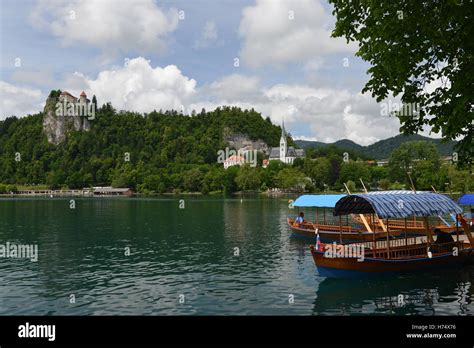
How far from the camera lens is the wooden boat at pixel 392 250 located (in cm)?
2650

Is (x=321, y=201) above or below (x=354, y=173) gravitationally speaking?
below

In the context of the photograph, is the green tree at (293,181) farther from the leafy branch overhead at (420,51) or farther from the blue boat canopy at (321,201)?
the leafy branch overhead at (420,51)

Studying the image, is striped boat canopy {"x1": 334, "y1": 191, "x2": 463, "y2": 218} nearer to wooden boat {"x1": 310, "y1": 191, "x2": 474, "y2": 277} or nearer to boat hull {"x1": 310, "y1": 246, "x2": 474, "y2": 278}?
wooden boat {"x1": 310, "y1": 191, "x2": 474, "y2": 277}

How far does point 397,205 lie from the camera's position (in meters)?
28.5

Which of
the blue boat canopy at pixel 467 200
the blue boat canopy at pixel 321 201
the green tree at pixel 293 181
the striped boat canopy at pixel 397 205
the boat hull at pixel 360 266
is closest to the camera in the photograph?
the boat hull at pixel 360 266

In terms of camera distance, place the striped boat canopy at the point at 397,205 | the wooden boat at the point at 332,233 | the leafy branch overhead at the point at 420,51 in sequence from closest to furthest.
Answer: the leafy branch overhead at the point at 420,51, the striped boat canopy at the point at 397,205, the wooden boat at the point at 332,233

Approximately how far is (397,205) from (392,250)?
3.04 metres

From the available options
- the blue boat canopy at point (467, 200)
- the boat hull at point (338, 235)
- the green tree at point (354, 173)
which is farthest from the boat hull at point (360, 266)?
the green tree at point (354, 173)

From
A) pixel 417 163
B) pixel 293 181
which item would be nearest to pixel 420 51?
pixel 417 163

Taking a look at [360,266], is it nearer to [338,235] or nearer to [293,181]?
[338,235]

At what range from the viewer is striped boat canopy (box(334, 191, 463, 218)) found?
91.6 feet

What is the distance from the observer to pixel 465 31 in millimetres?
16750
